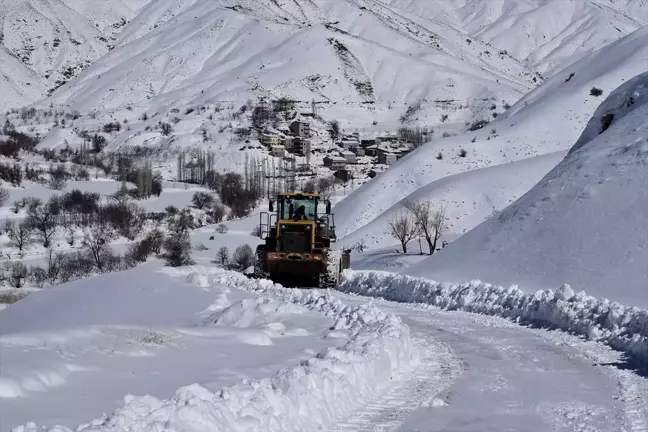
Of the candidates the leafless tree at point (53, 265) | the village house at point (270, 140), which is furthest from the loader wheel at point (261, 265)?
the village house at point (270, 140)

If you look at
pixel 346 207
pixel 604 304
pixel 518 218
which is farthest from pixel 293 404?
pixel 346 207

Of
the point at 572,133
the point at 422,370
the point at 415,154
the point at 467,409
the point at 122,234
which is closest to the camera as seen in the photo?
the point at 467,409

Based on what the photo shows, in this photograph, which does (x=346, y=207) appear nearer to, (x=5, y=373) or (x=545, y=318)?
(x=545, y=318)

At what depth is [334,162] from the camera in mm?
164375

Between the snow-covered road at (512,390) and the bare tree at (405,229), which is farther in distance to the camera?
the bare tree at (405,229)

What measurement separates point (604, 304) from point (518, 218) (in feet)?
46.1

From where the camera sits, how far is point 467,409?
33.5 ft

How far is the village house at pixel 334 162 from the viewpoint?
16112 centimetres

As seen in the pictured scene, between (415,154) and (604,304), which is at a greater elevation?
(415,154)

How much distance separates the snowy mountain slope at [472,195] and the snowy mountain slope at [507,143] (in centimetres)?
594

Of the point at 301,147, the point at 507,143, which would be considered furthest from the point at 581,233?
the point at 301,147

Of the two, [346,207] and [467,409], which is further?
[346,207]

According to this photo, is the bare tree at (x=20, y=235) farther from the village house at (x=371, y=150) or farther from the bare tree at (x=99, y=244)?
the village house at (x=371, y=150)

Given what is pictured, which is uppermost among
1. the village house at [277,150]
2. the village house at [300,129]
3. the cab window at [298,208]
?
the village house at [300,129]
